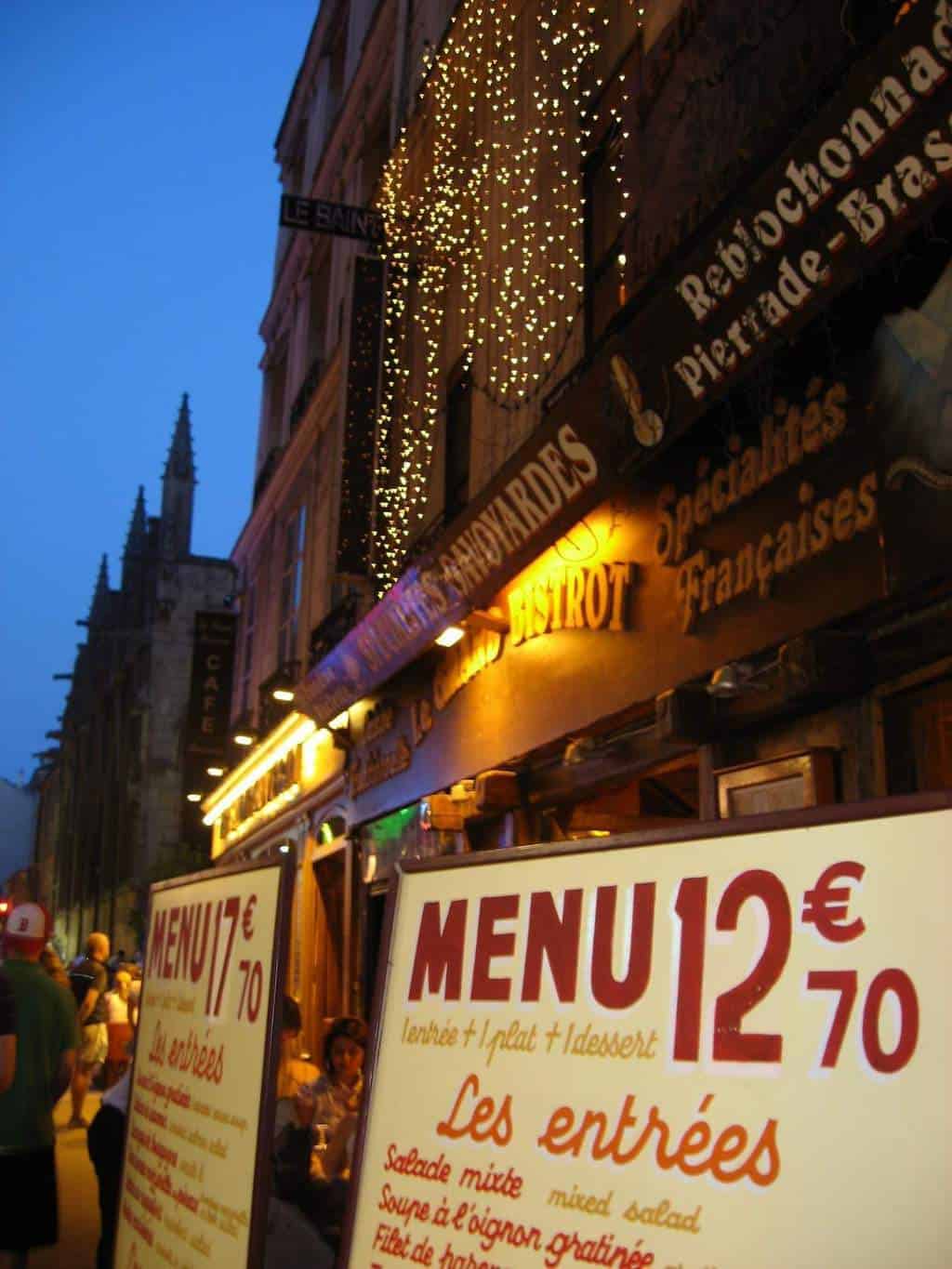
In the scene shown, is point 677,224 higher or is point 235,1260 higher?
point 677,224

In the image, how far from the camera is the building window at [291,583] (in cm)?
2031

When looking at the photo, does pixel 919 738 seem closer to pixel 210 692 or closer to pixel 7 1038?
pixel 7 1038

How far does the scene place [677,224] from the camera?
7457mm

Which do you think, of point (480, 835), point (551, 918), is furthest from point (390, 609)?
point (551, 918)

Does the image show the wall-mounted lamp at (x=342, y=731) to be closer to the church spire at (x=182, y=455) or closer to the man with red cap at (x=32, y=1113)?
the man with red cap at (x=32, y=1113)

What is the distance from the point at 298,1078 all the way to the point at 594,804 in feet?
9.70

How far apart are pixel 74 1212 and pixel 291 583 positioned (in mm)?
13654

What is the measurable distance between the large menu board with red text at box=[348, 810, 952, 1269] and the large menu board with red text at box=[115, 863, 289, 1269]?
1.99ft

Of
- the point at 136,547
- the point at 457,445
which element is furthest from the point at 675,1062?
the point at 136,547

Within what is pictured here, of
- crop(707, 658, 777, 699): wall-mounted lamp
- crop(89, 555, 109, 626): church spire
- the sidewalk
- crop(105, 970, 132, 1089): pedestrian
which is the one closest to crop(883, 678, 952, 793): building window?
crop(707, 658, 777, 699): wall-mounted lamp

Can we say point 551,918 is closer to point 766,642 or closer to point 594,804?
point 766,642

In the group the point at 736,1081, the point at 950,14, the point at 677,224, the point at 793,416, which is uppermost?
the point at 677,224

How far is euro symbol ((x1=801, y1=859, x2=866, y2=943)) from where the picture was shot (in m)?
1.98

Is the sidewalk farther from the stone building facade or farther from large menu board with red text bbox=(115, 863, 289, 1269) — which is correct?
the stone building facade
